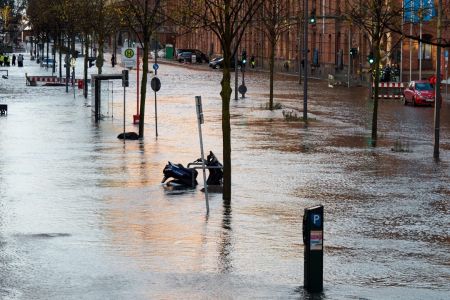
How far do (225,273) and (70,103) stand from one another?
4479 cm

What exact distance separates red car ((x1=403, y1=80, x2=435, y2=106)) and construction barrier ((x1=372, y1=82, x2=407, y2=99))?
6037 millimetres

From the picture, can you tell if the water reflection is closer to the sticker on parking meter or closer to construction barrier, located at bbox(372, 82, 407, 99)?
the sticker on parking meter

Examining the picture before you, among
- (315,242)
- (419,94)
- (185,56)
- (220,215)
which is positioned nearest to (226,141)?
(220,215)

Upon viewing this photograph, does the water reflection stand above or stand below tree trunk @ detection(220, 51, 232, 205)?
below

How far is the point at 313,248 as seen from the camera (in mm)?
15516

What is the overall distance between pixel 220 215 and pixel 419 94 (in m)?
42.2

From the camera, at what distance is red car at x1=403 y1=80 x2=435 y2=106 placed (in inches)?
2483

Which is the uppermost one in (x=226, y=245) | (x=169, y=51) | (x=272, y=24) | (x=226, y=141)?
(x=272, y=24)

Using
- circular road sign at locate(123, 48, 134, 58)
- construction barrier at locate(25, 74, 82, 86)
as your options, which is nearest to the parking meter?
circular road sign at locate(123, 48, 134, 58)

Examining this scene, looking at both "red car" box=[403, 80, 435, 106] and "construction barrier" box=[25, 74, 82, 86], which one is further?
"construction barrier" box=[25, 74, 82, 86]

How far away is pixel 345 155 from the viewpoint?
34.6 meters

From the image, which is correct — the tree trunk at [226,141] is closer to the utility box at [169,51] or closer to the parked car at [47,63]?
the parked car at [47,63]

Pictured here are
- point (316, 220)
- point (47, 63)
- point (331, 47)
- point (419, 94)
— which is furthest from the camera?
point (47, 63)

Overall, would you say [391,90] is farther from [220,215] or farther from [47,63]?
[47,63]
